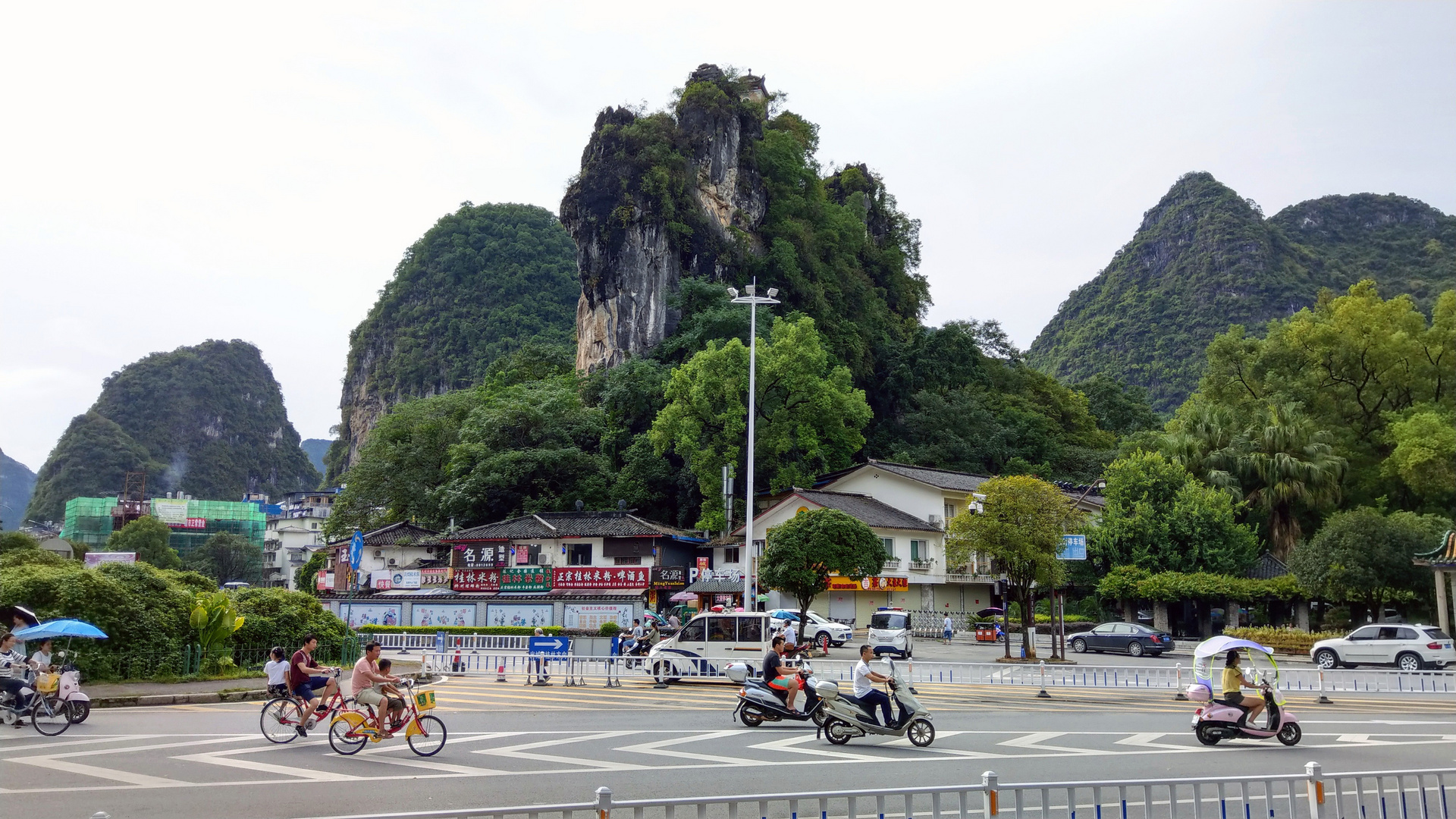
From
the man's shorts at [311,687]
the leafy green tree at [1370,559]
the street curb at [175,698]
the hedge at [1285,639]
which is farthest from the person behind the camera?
the leafy green tree at [1370,559]

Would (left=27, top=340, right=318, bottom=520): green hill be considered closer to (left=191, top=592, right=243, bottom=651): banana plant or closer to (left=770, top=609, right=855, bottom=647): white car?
(left=770, top=609, right=855, bottom=647): white car

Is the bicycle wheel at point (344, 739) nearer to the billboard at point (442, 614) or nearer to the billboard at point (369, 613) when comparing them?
the billboard at point (442, 614)

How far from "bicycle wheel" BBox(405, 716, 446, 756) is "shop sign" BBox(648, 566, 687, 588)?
1364 inches

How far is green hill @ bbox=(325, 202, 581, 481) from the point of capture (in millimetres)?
120812

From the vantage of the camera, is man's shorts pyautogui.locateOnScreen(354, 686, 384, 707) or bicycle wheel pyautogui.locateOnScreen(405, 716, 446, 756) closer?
bicycle wheel pyautogui.locateOnScreen(405, 716, 446, 756)

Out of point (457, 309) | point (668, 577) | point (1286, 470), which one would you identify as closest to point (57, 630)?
point (668, 577)

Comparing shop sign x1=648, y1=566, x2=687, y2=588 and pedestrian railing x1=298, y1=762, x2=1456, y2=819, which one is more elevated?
shop sign x1=648, y1=566, x2=687, y2=588

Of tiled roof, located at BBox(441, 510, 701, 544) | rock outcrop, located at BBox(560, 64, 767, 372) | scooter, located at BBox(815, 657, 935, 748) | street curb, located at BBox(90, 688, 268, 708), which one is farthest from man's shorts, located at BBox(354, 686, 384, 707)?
rock outcrop, located at BBox(560, 64, 767, 372)

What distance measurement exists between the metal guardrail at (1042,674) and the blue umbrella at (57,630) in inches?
363

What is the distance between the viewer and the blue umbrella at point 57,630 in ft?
55.3

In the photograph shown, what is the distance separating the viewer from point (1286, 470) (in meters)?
44.9

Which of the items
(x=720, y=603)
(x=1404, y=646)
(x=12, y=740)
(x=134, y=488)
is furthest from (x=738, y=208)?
(x=134, y=488)

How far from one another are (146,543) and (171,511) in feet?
78.3

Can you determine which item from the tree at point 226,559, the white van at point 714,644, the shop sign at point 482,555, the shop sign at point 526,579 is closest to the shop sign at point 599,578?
the shop sign at point 526,579
